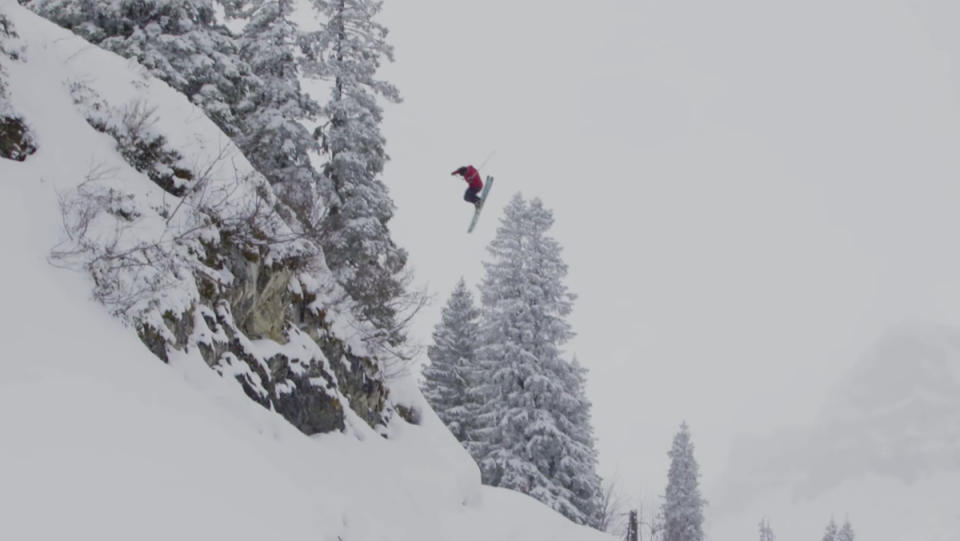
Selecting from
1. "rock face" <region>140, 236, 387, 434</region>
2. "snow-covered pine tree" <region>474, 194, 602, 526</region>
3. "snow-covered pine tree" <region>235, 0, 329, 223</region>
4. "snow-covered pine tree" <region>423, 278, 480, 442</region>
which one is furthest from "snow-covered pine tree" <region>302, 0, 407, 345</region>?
"snow-covered pine tree" <region>423, 278, 480, 442</region>

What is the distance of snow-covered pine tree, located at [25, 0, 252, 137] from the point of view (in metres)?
16.3

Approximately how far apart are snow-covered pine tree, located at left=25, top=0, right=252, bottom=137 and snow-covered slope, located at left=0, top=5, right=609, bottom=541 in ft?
17.8

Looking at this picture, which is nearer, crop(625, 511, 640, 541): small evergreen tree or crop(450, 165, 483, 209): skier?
crop(450, 165, 483, 209): skier

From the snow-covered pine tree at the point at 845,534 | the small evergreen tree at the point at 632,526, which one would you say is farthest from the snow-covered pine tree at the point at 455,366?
the snow-covered pine tree at the point at 845,534

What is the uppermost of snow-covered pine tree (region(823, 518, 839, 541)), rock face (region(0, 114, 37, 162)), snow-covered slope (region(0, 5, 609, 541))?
snow-covered pine tree (region(823, 518, 839, 541))

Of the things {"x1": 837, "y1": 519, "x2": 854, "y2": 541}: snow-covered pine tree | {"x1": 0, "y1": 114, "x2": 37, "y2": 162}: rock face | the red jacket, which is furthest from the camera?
{"x1": 837, "y1": 519, "x2": 854, "y2": 541}: snow-covered pine tree

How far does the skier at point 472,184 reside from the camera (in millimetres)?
17844

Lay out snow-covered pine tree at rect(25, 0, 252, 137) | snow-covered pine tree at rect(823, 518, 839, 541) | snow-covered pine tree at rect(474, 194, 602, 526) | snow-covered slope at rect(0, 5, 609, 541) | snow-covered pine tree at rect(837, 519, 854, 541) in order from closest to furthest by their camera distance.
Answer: snow-covered slope at rect(0, 5, 609, 541) < snow-covered pine tree at rect(25, 0, 252, 137) < snow-covered pine tree at rect(474, 194, 602, 526) < snow-covered pine tree at rect(837, 519, 854, 541) < snow-covered pine tree at rect(823, 518, 839, 541)

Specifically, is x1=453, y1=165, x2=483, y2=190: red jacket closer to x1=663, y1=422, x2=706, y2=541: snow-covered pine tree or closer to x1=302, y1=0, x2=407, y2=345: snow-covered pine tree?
x1=302, y1=0, x2=407, y2=345: snow-covered pine tree

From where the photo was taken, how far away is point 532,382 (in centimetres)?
2378

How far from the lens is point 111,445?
5.23m

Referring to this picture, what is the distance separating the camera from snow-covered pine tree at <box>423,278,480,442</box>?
2755 cm

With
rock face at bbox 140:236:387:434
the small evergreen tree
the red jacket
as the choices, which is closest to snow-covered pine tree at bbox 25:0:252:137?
the red jacket

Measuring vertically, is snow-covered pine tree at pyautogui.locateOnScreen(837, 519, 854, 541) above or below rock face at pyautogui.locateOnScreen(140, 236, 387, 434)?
above
